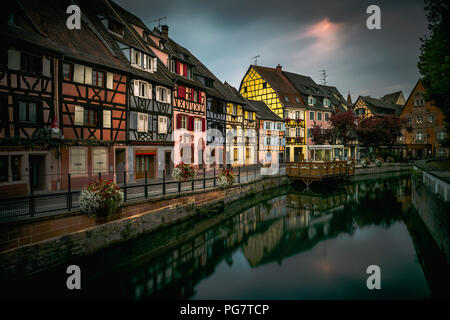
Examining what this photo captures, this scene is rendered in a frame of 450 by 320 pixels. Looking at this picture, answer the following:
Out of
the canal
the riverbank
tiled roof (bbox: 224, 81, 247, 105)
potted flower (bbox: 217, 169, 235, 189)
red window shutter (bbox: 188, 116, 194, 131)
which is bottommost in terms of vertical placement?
the canal

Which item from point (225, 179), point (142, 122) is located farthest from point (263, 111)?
point (225, 179)

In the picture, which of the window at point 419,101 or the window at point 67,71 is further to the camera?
the window at point 419,101

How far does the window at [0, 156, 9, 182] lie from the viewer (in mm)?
11617

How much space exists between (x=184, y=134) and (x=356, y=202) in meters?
16.7

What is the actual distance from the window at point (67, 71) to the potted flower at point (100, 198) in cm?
821

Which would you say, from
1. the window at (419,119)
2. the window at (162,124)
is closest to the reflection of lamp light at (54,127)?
the window at (162,124)

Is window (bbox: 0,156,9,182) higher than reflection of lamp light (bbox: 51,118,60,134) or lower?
lower

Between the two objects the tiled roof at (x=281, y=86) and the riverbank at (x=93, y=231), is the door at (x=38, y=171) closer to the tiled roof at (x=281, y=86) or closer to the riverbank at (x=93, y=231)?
the riverbank at (x=93, y=231)

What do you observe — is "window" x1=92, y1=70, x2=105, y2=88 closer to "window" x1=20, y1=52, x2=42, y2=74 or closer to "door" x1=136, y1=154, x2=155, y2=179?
"window" x1=20, y1=52, x2=42, y2=74

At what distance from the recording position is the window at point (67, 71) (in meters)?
14.4

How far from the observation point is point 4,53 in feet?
38.2

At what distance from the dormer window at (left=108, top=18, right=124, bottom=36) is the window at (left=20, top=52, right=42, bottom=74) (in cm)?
791

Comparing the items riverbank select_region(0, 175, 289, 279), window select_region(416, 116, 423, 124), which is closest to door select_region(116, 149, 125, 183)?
riverbank select_region(0, 175, 289, 279)
